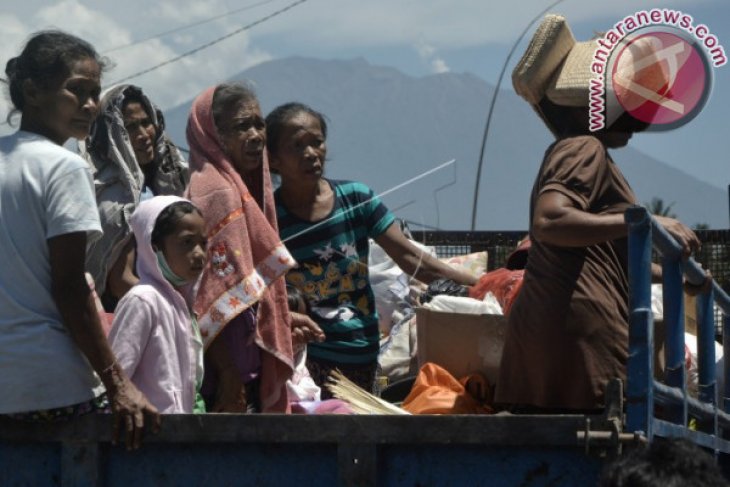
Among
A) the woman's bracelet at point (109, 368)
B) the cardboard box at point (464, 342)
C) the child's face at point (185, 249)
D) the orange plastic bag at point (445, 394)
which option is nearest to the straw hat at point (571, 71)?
the cardboard box at point (464, 342)

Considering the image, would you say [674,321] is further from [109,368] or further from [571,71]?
[109,368]

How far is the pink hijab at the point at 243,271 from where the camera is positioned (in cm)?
402

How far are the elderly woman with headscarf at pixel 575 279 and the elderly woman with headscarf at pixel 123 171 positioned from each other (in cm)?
141

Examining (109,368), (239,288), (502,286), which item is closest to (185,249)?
(239,288)

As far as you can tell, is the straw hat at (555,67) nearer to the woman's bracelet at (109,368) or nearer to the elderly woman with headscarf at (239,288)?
the elderly woman with headscarf at (239,288)

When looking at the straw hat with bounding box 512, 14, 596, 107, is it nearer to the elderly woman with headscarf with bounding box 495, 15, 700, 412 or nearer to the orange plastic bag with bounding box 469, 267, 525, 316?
the elderly woman with headscarf with bounding box 495, 15, 700, 412

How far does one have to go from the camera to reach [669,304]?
385cm

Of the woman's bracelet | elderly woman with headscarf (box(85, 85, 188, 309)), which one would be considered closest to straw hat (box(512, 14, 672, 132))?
elderly woman with headscarf (box(85, 85, 188, 309))

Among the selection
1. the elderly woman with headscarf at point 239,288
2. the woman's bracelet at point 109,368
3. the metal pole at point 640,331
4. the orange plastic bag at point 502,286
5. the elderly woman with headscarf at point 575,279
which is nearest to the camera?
the metal pole at point 640,331

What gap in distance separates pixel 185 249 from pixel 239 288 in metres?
0.31

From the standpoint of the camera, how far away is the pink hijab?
402cm

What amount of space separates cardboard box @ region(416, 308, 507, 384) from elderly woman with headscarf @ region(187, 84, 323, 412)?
498 millimetres

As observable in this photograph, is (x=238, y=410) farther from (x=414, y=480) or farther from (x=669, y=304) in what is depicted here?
(x=669, y=304)

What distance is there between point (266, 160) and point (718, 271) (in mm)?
3277
